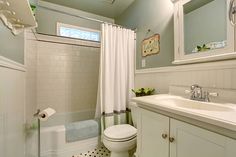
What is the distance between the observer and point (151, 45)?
1.81 meters

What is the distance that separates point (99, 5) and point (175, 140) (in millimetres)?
2539

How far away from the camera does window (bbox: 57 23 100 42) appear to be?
2493 mm

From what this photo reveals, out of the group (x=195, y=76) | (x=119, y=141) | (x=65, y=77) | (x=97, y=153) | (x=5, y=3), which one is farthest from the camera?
(x=65, y=77)

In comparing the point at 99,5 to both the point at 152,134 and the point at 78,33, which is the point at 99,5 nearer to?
the point at 78,33

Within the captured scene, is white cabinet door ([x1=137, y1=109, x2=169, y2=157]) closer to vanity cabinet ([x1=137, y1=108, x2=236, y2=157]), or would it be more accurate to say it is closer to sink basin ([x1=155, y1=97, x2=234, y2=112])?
vanity cabinet ([x1=137, y1=108, x2=236, y2=157])

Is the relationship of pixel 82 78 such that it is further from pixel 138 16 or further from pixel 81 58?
pixel 138 16

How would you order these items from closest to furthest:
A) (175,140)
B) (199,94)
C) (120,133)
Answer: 1. (175,140)
2. (199,94)
3. (120,133)

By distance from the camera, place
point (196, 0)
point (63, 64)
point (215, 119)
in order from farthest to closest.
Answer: point (63, 64), point (196, 0), point (215, 119)

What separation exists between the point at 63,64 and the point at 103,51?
0.95 metres

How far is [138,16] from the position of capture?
83.1 inches

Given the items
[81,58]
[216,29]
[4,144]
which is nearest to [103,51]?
[81,58]

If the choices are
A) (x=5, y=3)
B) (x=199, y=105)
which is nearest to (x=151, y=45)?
(x=199, y=105)

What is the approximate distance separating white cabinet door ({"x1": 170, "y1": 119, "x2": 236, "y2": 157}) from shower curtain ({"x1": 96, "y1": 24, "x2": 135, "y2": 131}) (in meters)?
1.10

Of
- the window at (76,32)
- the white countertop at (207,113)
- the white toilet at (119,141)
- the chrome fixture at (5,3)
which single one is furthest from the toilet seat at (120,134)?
the window at (76,32)
